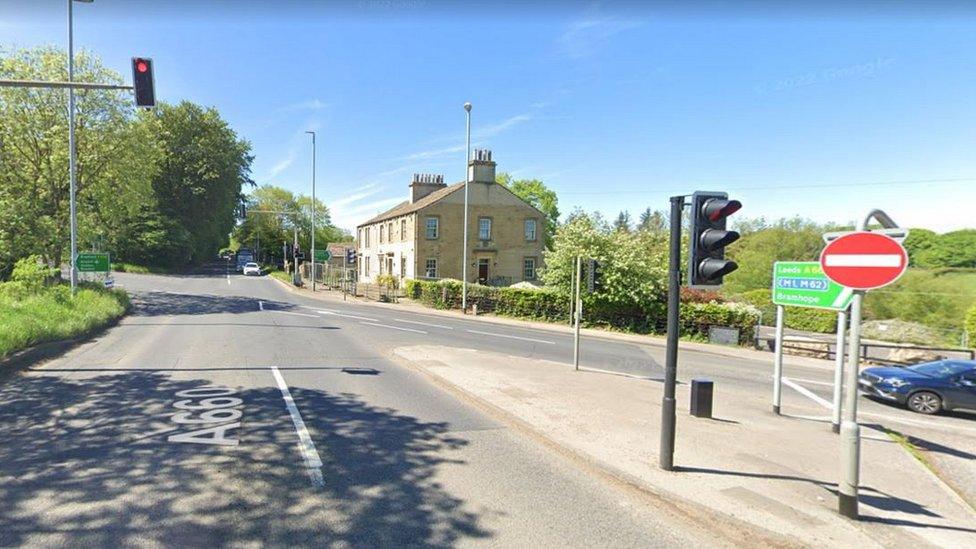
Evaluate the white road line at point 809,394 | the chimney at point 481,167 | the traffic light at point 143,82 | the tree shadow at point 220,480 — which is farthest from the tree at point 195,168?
the white road line at point 809,394

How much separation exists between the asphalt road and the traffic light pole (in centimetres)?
Answer: 85

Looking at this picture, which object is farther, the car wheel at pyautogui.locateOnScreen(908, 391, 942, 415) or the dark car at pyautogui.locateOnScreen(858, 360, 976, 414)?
the car wheel at pyautogui.locateOnScreen(908, 391, 942, 415)

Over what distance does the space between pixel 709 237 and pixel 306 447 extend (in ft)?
17.4

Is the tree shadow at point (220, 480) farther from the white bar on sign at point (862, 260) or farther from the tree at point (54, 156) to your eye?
the tree at point (54, 156)

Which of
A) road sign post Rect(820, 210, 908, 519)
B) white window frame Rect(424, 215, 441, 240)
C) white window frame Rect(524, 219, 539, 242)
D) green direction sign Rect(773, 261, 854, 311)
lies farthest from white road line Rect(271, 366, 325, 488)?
white window frame Rect(524, 219, 539, 242)

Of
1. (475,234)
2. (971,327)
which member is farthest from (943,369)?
(475,234)

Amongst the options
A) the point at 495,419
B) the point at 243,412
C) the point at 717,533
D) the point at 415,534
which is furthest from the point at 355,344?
the point at 717,533

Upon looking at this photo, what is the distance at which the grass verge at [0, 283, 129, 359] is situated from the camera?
34.6 ft

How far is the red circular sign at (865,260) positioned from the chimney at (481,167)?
108 feet

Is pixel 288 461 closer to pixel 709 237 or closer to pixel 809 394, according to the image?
pixel 709 237

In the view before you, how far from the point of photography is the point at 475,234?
121 feet

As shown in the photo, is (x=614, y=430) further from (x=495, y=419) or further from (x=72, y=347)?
(x=72, y=347)

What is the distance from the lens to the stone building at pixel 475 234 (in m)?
36.0

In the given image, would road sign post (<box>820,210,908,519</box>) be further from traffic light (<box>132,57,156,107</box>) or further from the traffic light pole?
traffic light (<box>132,57,156,107</box>)
